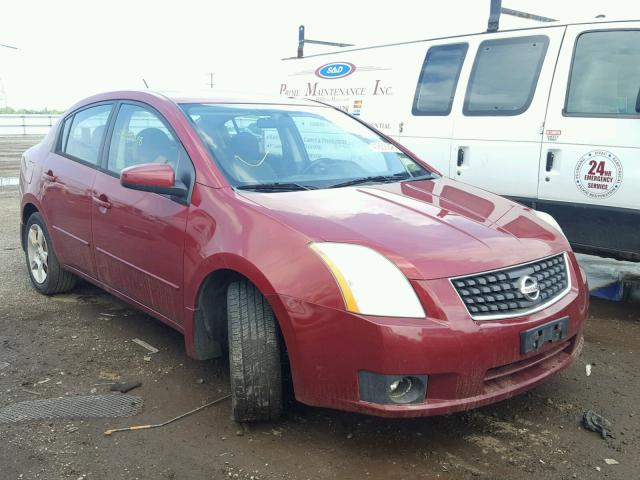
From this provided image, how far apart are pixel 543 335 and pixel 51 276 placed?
3.64 metres

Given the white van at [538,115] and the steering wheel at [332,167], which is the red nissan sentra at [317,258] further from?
the white van at [538,115]

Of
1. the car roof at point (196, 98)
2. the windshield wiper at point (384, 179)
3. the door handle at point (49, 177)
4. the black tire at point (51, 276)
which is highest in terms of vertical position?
the car roof at point (196, 98)

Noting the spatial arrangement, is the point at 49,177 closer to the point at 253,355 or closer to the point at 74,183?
the point at 74,183

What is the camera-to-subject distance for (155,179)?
3.19m

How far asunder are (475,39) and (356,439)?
378 cm

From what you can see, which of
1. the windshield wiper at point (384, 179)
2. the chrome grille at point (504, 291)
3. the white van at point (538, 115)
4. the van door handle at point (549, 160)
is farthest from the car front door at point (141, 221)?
the van door handle at point (549, 160)

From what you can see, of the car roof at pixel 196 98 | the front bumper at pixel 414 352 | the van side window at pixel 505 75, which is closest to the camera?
the front bumper at pixel 414 352

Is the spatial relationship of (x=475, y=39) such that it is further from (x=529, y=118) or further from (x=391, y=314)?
(x=391, y=314)

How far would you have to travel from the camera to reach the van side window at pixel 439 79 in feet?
18.0

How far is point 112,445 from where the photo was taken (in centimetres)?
286

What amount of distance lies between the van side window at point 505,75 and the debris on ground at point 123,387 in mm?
3457

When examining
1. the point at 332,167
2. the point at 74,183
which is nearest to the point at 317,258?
the point at 332,167

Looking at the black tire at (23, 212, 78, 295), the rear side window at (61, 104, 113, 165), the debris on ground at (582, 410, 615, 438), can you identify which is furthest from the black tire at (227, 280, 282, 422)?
the black tire at (23, 212, 78, 295)

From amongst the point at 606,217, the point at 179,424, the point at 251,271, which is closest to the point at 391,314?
the point at 251,271
